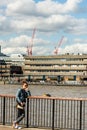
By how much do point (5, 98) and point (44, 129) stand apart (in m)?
2.88

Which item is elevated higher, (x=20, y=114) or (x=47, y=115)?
(x=20, y=114)

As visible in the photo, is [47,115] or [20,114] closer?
[20,114]

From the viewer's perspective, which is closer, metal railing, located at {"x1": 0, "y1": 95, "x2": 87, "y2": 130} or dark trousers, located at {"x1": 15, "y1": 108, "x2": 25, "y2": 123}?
dark trousers, located at {"x1": 15, "y1": 108, "x2": 25, "y2": 123}

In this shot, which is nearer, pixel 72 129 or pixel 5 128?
pixel 5 128

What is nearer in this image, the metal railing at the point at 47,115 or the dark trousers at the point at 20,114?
the dark trousers at the point at 20,114

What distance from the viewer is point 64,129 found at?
2488cm

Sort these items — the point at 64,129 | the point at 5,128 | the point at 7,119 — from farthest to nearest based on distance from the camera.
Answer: the point at 7,119 → the point at 64,129 → the point at 5,128

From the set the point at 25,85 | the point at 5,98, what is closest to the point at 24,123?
the point at 5,98

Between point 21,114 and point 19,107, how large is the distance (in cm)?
50

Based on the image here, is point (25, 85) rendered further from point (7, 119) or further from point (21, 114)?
point (7, 119)

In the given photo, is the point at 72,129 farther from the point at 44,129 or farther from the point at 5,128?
the point at 5,128

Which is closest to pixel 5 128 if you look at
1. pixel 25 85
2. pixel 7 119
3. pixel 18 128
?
pixel 18 128

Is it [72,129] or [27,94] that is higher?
[27,94]

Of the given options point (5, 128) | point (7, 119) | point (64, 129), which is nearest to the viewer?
point (5, 128)
